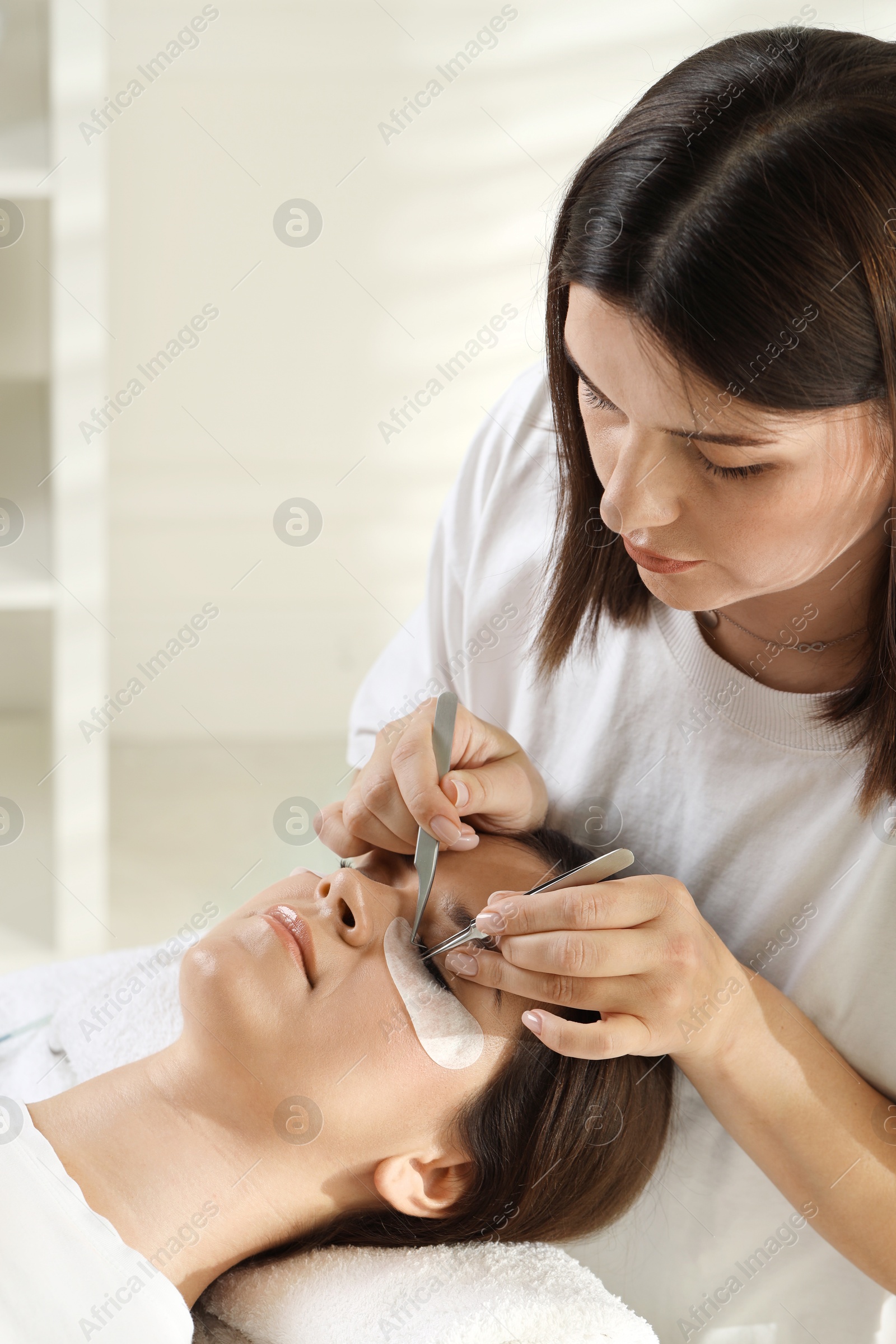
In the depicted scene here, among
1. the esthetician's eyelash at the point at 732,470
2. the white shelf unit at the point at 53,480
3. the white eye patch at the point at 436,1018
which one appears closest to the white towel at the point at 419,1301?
the white eye patch at the point at 436,1018

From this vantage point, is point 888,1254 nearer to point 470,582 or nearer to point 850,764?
point 850,764

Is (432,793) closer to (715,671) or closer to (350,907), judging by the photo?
(350,907)

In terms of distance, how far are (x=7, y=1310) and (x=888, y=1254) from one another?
2.56 ft

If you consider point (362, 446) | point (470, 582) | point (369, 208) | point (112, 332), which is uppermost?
point (369, 208)

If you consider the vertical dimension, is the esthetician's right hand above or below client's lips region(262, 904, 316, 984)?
above

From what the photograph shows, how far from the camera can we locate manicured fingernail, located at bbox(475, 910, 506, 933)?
34.6 inches

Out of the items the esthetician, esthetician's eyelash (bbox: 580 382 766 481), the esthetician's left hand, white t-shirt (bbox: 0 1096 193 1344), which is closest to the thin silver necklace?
the esthetician

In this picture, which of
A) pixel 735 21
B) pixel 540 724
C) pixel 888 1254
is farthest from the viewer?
pixel 735 21

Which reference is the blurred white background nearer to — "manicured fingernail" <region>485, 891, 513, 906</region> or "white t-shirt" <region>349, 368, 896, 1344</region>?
"white t-shirt" <region>349, 368, 896, 1344</region>

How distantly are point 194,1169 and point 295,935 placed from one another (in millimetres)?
237

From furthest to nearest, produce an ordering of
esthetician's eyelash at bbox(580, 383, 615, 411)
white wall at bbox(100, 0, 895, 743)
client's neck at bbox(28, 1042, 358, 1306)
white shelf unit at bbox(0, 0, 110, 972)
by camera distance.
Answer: white wall at bbox(100, 0, 895, 743) → white shelf unit at bbox(0, 0, 110, 972) → client's neck at bbox(28, 1042, 358, 1306) → esthetician's eyelash at bbox(580, 383, 615, 411)

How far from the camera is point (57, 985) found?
1395 millimetres

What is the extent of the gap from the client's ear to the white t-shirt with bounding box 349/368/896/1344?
0.88ft

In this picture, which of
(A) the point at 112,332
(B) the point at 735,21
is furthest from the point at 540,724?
(B) the point at 735,21
